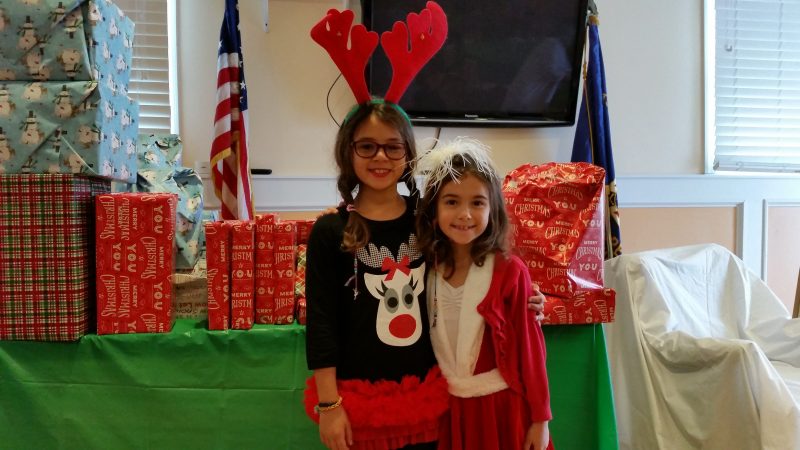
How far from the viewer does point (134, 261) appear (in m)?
1.42

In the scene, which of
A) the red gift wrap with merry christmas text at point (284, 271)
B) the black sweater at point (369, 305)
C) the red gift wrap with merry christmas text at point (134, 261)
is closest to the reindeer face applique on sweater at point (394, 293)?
the black sweater at point (369, 305)

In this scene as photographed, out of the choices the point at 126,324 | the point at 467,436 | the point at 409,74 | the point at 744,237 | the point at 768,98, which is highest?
the point at 768,98

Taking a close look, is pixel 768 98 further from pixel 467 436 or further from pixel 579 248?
pixel 467 436

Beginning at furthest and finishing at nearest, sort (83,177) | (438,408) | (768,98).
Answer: (768,98), (83,177), (438,408)

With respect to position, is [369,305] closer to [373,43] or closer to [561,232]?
[373,43]

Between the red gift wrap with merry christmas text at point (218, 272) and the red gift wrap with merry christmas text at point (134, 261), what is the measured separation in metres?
0.12

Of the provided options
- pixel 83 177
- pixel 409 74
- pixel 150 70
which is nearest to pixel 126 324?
pixel 83 177

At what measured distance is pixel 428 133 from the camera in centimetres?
240

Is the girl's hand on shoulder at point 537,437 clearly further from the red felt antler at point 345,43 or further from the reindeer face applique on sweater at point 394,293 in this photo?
the red felt antler at point 345,43

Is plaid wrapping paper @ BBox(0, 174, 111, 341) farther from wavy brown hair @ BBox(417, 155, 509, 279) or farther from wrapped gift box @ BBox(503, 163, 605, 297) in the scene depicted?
wrapped gift box @ BBox(503, 163, 605, 297)

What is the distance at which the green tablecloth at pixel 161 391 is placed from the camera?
1424mm

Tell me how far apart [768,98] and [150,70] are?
3.23m

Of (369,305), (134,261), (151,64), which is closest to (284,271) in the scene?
(134,261)

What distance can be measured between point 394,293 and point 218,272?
2.19 feet
